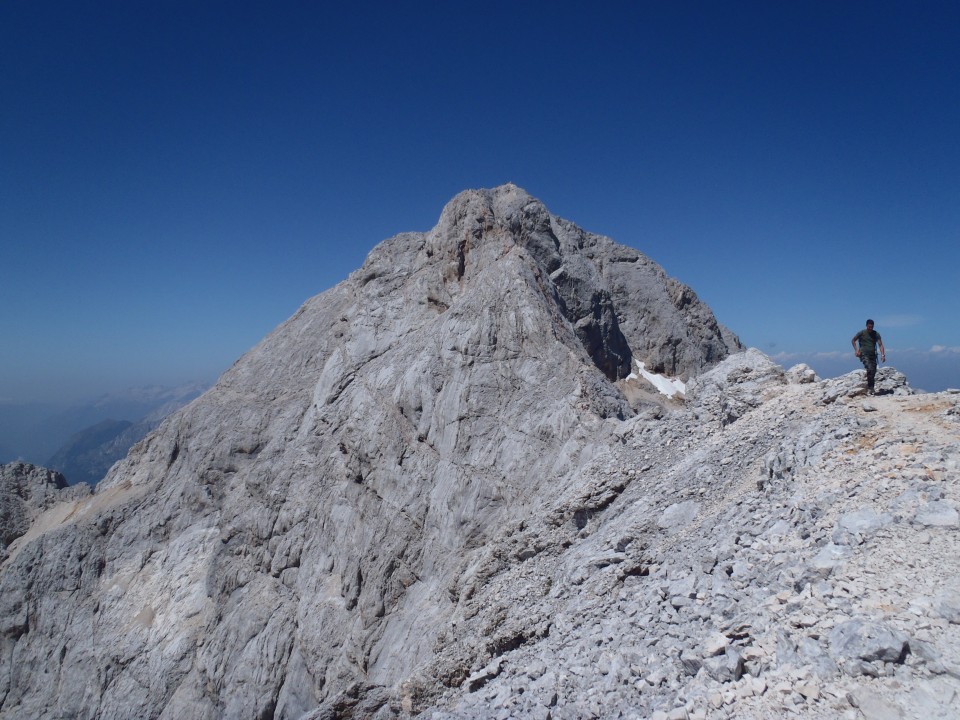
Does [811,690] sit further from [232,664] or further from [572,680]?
[232,664]

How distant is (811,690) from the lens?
24.1 ft

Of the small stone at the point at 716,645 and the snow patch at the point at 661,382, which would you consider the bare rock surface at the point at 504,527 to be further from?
the snow patch at the point at 661,382

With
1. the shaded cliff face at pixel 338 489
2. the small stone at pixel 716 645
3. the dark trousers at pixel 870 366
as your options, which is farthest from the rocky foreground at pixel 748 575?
the shaded cliff face at pixel 338 489

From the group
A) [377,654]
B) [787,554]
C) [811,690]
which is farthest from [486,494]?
[811,690]

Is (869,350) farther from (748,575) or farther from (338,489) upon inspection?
(338,489)

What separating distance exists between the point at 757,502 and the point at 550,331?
18.4m

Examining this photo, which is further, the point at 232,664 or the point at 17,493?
the point at 17,493

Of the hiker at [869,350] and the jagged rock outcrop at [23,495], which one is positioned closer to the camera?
the hiker at [869,350]

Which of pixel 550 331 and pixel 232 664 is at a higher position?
pixel 550 331

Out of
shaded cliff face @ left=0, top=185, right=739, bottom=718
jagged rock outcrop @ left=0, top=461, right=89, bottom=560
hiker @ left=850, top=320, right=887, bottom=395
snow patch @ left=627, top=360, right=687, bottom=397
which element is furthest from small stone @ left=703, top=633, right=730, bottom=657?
jagged rock outcrop @ left=0, top=461, right=89, bottom=560

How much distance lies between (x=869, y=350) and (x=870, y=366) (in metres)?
0.53

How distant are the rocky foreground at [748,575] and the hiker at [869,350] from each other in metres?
0.39

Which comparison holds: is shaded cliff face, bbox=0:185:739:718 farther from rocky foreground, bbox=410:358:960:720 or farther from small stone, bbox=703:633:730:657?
small stone, bbox=703:633:730:657

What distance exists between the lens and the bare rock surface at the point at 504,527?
9.08 meters
